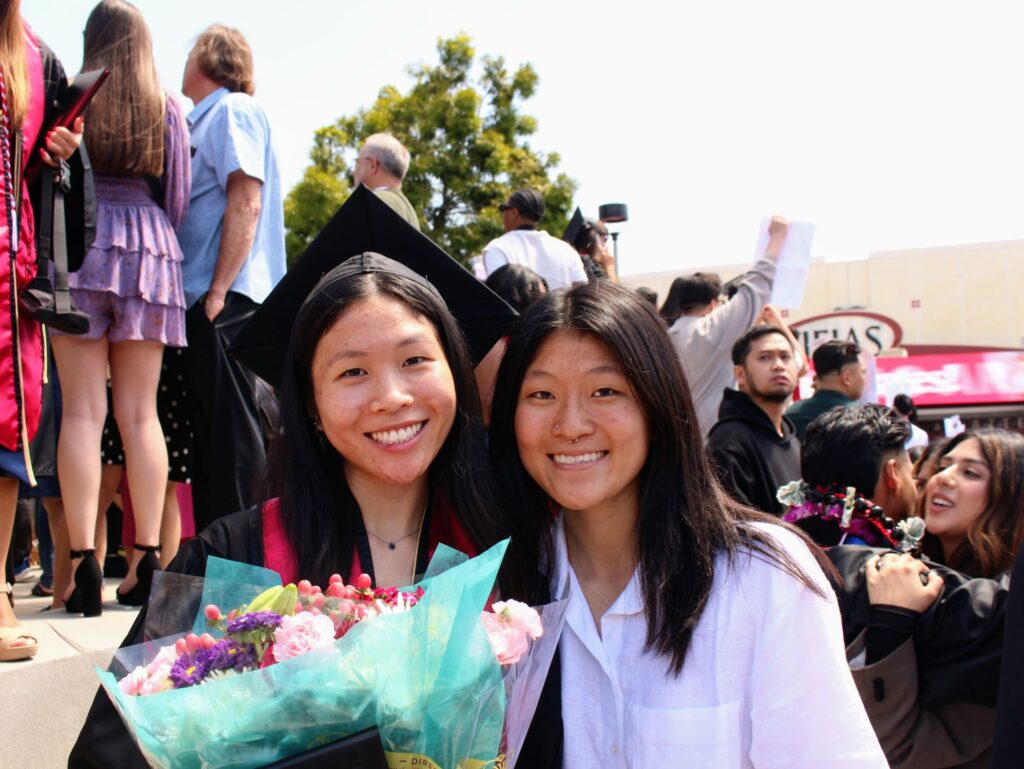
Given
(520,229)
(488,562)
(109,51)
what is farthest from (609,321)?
(520,229)

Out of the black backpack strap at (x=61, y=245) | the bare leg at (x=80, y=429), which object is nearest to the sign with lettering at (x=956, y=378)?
the bare leg at (x=80, y=429)

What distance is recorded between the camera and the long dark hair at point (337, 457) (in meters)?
2.11

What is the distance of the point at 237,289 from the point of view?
13.6 feet

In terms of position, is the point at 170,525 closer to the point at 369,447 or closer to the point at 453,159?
the point at 369,447

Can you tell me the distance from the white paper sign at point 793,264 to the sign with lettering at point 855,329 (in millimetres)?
19399

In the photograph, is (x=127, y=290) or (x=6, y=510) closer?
(x=6, y=510)

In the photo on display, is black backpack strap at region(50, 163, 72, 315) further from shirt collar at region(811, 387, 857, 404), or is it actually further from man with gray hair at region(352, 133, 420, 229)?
shirt collar at region(811, 387, 857, 404)

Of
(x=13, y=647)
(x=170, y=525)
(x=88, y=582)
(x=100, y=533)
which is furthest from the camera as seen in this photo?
(x=100, y=533)

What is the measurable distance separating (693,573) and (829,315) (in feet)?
77.7

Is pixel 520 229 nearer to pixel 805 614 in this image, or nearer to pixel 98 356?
pixel 98 356

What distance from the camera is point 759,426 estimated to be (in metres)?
4.80

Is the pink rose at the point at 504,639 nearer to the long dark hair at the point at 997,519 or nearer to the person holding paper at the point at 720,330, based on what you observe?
the long dark hair at the point at 997,519

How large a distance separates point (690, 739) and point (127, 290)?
267 centimetres

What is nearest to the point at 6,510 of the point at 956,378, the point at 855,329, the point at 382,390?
the point at 382,390
